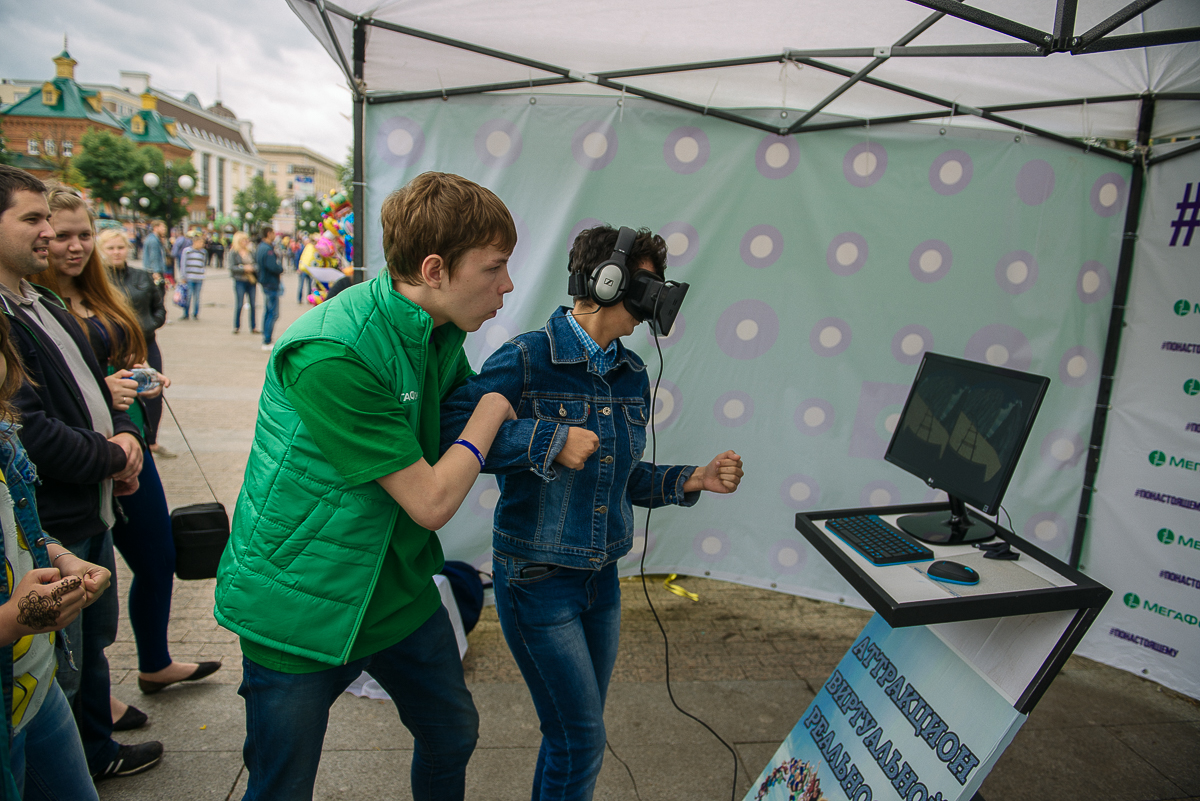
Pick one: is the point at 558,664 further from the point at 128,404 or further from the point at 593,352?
the point at 128,404

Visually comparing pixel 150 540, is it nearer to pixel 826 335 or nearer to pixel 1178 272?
pixel 826 335

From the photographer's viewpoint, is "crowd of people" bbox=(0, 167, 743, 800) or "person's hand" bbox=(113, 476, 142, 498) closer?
"crowd of people" bbox=(0, 167, 743, 800)

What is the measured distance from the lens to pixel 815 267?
3514 millimetres

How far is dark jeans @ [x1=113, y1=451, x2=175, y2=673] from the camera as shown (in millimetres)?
2475

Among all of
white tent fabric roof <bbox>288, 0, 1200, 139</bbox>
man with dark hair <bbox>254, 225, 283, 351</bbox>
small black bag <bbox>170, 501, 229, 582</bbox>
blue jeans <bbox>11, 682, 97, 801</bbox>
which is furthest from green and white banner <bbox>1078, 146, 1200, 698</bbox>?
man with dark hair <bbox>254, 225, 283, 351</bbox>

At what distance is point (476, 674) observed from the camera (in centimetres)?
311

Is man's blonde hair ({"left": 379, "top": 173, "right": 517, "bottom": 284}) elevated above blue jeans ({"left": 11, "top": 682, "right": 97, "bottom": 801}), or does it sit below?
above

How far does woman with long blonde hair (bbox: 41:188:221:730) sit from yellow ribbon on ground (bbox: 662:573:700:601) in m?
2.44

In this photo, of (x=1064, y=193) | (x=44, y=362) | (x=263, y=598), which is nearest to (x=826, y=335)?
(x=1064, y=193)

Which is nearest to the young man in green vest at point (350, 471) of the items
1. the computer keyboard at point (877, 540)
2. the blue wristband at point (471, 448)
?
the blue wristband at point (471, 448)

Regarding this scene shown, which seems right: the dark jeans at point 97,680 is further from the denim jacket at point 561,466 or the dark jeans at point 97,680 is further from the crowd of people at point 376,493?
the denim jacket at point 561,466

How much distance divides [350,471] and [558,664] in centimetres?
79

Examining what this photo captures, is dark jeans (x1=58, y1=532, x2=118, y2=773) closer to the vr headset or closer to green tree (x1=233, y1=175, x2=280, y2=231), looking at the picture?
the vr headset

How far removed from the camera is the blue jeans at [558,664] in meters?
1.72
